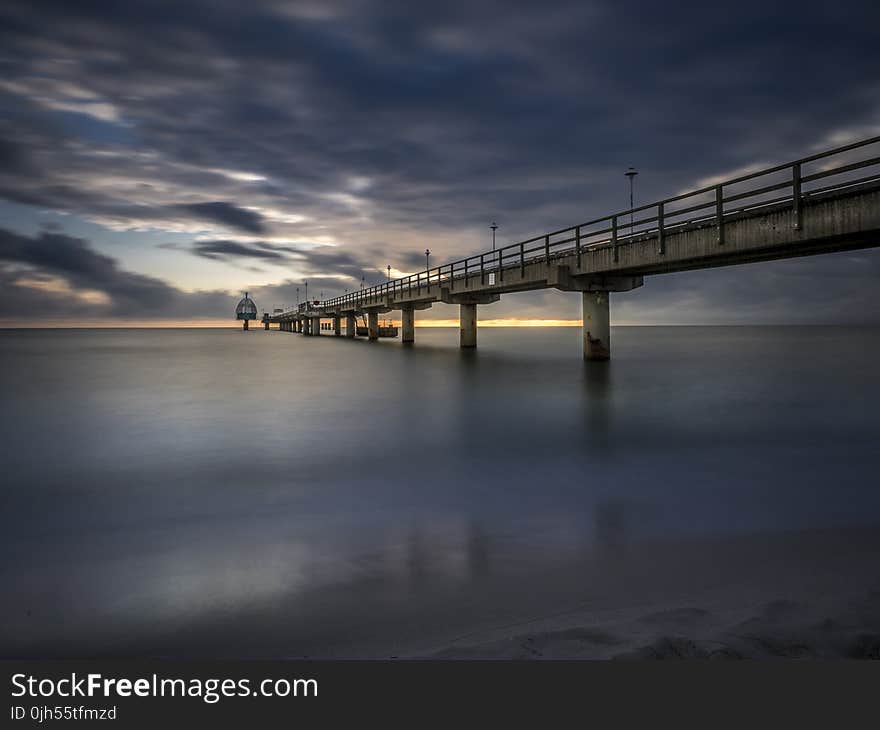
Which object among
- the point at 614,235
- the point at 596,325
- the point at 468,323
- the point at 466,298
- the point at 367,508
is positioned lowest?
the point at 367,508

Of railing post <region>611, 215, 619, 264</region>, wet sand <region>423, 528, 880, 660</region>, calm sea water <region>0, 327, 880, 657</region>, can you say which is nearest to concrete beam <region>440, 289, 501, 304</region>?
railing post <region>611, 215, 619, 264</region>

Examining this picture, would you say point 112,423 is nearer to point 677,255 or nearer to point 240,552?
point 240,552

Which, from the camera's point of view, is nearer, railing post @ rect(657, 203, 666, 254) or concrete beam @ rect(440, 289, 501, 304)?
railing post @ rect(657, 203, 666, 254)

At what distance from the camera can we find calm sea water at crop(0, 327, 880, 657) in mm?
4230

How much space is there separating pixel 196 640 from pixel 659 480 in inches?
269

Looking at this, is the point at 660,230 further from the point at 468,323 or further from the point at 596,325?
the point at 468,323

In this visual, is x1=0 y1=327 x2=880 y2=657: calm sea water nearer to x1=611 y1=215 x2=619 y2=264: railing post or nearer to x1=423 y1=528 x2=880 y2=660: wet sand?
x1=423 y1=528 x2=880 y2=660: wet sand

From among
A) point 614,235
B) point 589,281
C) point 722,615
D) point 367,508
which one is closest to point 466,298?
point 589,281

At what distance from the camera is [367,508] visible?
7.33 m

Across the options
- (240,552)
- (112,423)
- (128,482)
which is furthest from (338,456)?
(112,423)

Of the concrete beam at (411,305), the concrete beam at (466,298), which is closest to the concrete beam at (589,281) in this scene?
the concrete beam at (466,298)

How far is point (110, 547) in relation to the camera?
5887mm

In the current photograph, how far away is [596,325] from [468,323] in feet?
64.4

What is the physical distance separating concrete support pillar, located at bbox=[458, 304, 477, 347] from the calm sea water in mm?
29478
